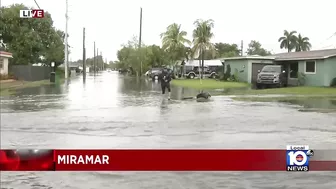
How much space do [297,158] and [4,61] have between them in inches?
110

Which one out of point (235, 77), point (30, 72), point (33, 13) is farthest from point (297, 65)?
point (33, 13)

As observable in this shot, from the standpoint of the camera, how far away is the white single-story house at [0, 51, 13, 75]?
389 centimetres

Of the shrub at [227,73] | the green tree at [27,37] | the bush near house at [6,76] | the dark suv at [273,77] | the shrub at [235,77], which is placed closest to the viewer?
the bush near house at [6,76]

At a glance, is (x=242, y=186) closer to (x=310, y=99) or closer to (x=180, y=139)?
(x=180, y=139)

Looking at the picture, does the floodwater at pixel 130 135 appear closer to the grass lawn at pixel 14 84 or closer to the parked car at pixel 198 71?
the grass lawn at pixel 14 84

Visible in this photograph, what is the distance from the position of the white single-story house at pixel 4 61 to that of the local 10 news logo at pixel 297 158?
8.62ft

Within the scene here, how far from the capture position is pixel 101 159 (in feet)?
10.5

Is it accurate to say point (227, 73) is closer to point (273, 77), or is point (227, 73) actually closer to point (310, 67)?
point (273, 77)

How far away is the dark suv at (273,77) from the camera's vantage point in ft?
79.6

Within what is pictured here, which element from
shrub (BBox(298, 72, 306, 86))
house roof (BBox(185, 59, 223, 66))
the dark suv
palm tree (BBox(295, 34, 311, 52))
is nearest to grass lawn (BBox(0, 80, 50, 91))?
palm tree (BBox(295, 34, 311, 52))

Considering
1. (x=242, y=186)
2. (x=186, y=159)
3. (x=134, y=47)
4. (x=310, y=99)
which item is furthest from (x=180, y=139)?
(x=134, y=47)

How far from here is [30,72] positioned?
4.36 meters

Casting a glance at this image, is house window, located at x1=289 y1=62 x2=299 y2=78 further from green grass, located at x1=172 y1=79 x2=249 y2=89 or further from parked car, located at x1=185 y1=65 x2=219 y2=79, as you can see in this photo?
parked car, located at x1=185 y1=65 x2=219 y2=79

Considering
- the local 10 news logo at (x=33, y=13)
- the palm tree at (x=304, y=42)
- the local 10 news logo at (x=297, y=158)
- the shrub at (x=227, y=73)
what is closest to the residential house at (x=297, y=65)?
the shrub at (x=227, y=73)
